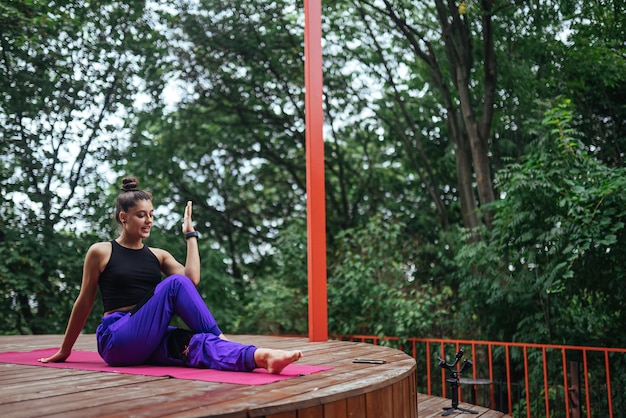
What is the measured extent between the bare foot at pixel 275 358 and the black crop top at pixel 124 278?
0.72m

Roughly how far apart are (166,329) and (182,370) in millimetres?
202

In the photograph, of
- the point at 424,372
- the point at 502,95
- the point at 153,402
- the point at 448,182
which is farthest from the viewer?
the point at 448,182

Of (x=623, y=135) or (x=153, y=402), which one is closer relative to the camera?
(x=153, y=402)

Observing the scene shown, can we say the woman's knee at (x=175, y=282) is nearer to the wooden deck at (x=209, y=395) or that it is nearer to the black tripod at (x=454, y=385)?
the wooden deck at (x=209, y=395)

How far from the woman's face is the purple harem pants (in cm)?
36

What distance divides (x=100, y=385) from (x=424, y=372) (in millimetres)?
5023

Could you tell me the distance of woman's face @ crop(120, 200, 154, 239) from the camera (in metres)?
2.78

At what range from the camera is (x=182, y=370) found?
251 cm

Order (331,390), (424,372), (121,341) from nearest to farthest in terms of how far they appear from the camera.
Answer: (331,390) → (121,341) → (424,372)

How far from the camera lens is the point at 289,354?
2.28 metres

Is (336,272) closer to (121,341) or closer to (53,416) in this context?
(121,341)

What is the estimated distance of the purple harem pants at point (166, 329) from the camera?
8.17ft

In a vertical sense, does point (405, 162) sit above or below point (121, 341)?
above

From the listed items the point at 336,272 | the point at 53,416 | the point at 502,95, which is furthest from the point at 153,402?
the point at 502,95
